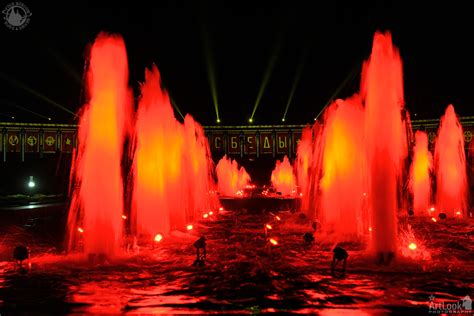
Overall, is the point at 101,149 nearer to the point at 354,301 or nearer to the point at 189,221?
the point at 354,301

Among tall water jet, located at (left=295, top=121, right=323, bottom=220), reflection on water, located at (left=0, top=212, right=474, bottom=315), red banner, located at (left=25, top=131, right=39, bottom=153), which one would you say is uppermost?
red banner, located at (left=25, top=131, right=39, bottom=153)

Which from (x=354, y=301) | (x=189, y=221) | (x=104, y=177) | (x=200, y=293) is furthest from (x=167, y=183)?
(x=354, y=301)

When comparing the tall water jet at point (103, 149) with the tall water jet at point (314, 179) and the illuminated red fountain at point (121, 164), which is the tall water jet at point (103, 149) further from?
the tall water jet at point (314, 179)

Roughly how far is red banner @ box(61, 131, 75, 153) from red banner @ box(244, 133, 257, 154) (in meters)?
30.2

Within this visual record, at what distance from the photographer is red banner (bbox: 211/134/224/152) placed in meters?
83.1

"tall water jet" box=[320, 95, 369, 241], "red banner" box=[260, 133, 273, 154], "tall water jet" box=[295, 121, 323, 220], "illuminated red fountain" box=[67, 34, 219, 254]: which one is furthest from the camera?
"red banner" box=[260, 133, 273, 154]

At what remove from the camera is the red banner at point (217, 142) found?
3273 inches

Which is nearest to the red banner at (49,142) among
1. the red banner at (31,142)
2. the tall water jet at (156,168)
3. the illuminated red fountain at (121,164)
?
the red banner at (31,142)

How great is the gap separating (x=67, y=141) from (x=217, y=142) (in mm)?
26157

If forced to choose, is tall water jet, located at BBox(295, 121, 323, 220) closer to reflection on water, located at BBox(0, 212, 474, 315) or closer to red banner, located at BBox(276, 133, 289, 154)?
reflection on water, located at BBox(0, 212, 474, 315)

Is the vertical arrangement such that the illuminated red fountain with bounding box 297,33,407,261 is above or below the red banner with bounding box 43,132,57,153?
below

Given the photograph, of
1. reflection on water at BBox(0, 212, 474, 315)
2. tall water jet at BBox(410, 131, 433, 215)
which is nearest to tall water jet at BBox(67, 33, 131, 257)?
reflection on water at BBox(0, 212, 474, 315)

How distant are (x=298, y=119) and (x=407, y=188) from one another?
156 feet

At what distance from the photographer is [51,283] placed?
10750 mm
